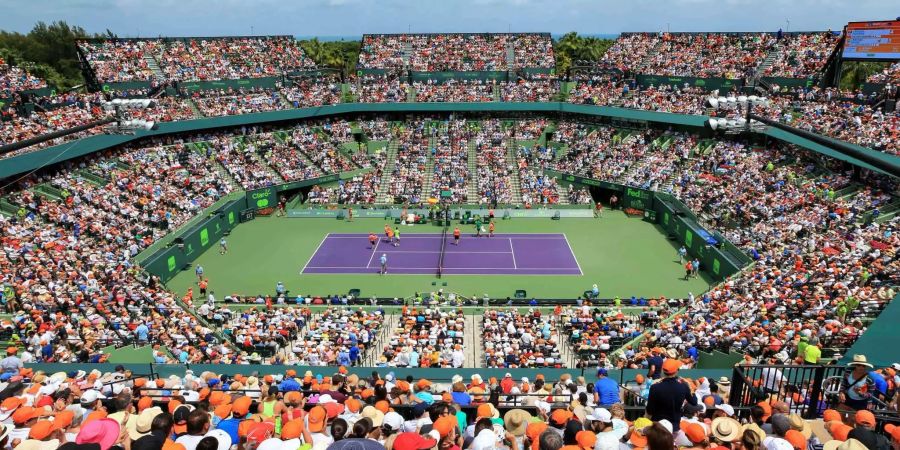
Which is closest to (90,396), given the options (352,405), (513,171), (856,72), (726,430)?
(352,405)

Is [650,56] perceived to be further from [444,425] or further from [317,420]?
[317,420]

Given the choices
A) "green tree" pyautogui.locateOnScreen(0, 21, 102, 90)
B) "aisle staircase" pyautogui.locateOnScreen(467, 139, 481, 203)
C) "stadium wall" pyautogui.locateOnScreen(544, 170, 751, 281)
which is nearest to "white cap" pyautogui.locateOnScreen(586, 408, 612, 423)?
"stadium wall" pyautogui.locateOnScreen(544, 170, 751, 281)

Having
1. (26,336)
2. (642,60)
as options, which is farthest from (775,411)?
(642,60)

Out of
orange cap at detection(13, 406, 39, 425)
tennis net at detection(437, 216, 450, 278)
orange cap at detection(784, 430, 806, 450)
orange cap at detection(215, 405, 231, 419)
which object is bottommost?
tennis net at detection(437, 216, 450, 278)

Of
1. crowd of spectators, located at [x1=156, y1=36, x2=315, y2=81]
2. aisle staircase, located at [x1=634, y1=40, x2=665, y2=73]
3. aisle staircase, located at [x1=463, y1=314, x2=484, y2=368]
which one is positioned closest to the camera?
aisle staircase, located at [x1=463, y1=314, x2=484, y2=368]

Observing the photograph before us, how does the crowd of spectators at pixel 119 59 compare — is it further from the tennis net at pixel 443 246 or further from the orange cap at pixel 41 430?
the orange cap at pixel 41 430

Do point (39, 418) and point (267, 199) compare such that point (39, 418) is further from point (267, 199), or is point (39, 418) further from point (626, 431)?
point (267, 199)

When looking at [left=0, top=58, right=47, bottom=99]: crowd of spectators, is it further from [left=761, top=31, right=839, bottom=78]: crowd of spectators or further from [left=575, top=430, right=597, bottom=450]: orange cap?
[left=761, top=31, right=839, bottom=78]: crowd of spectators
